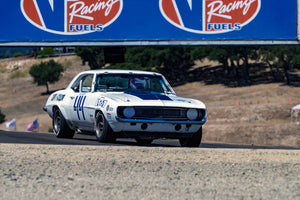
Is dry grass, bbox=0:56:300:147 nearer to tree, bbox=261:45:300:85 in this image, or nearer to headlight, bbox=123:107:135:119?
tree, bbox=261:45:300:85

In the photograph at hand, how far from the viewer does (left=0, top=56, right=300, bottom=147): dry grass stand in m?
46.5

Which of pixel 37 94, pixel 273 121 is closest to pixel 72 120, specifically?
pixel 273 121

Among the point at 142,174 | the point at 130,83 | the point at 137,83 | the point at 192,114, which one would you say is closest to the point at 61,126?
the point at 130,83

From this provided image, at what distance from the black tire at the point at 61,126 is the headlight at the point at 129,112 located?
2.87m

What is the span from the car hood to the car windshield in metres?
0.54

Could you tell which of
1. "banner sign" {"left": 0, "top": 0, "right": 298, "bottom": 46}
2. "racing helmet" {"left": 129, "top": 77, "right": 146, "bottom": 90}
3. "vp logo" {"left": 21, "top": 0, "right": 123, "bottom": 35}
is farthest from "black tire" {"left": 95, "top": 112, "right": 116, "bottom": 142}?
"vp logo" {"left": 21, "top": 0, "right": 123, "bottom": 35}

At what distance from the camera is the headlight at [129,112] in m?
12.0

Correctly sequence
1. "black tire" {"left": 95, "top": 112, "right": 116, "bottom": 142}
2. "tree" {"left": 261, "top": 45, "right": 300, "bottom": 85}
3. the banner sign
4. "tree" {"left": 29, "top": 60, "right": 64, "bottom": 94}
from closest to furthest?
"black tire" {"left": 95, "top": 112, "right": 116, "bottom": 142} < the banner sign < "tree" {"left": 261, "top": 45, "right": 300, "bottom": 85} < "tree" {"left": 29, "top": 60, "right": 64, "bottom": 94}

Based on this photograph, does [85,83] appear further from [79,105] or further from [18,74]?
[18,74]

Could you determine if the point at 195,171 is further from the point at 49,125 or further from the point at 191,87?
the point at 191,87

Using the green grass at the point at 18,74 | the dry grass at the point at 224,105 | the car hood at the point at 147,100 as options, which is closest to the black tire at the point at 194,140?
the car hood at the point at 147,100

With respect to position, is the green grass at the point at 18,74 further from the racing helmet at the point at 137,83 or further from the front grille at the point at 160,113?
the front grille at the point at 160,113

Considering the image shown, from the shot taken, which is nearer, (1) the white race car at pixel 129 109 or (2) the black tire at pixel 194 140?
(1) the white race car at pixel 129 109

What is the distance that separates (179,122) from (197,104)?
1.87 ft
